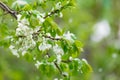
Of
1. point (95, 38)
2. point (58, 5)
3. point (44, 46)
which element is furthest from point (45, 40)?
point (95, 38)

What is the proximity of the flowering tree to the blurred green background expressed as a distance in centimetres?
284

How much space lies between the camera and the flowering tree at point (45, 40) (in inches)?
86.7

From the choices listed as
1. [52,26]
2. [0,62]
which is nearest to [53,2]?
[52,26]

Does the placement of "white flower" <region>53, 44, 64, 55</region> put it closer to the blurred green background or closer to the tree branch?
the tree branch

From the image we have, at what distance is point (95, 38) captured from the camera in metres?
6.37

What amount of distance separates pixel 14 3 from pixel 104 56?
11.9 ft

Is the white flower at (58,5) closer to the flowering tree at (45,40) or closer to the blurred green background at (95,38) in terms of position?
the flowering tree at (45,40)

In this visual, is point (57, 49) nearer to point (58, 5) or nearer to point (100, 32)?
point (58, 5)

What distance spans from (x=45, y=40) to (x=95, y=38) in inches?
163

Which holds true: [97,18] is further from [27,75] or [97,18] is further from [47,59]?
[47,59]

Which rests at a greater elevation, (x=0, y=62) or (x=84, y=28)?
(x=84, y=28)

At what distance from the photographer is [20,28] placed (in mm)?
2211

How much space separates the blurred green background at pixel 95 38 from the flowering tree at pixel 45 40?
2839mm

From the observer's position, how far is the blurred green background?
17.8 ft
